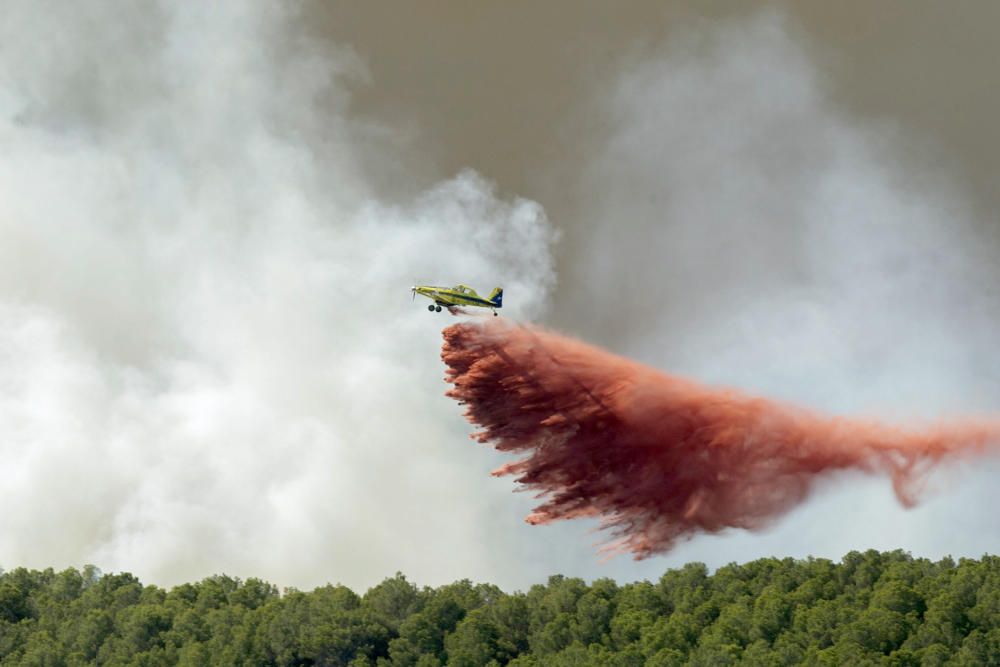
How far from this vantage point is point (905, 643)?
150875mm

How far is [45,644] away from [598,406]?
7099 cm

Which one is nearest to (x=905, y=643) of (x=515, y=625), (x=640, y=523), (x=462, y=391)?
(x=515, y=625)

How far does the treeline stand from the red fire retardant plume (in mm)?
29788

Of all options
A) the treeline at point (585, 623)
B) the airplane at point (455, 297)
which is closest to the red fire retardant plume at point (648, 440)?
the airplane at point (455, 297)

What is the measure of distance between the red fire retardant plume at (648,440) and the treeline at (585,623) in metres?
29.8

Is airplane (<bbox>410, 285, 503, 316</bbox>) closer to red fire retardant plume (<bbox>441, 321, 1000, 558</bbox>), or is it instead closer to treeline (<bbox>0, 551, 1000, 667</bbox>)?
red fire retardant plume (<bbox>441, 321, 1000, 558</bbox>)

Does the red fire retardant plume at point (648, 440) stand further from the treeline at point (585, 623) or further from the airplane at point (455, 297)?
the treeline at point (585, 623)

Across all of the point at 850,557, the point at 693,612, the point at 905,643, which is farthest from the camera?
the point at 850,557

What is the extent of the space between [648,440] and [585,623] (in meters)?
46.7

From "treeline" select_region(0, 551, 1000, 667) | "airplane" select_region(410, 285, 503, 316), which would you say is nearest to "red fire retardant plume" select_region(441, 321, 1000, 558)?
"airplane" select_region(410, 285, 503, 316)

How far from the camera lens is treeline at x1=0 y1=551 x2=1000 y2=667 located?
15188 cm

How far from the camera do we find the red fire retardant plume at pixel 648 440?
11250cm

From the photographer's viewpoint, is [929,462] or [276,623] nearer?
[929,462]

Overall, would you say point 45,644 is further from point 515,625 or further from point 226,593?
point 515,625
